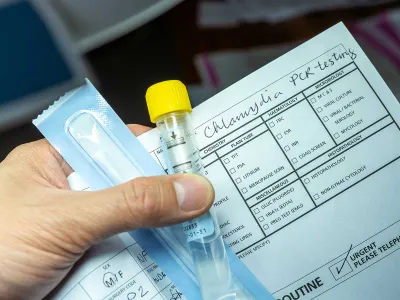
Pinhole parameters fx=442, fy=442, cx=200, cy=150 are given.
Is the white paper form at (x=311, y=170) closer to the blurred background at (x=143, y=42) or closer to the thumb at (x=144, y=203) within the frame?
the thumb at (x=144, y=203)

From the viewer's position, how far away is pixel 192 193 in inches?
16.1

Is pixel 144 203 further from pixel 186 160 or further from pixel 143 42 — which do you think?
pixel 143 42

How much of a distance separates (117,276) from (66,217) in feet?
0.28

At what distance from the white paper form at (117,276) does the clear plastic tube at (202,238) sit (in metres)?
0.04

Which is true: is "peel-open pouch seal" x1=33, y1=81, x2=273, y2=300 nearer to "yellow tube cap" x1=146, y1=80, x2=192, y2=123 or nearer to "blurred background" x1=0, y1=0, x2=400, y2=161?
"yellow tube cap" x1=146, y1=80, x2=192, y2=123

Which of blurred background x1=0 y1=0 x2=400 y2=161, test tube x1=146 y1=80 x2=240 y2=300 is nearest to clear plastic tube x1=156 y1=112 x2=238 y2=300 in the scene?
test tube x1=146 y1=80 x2=240 y2=300

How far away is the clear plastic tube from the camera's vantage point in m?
0.44

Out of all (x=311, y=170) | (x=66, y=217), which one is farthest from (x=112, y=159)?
(x=311, y=170)

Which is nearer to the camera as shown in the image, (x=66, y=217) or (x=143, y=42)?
(x=66, y=217)

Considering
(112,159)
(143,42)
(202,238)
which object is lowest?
(202,238)

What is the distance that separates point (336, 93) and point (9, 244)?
1.21 feet

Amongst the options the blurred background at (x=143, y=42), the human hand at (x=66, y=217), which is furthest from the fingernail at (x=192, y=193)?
the blurred background at (x=143, y=42)

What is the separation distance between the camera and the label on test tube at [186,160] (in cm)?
43

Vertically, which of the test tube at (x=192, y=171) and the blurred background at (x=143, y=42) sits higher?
the blurred background at (x=143, y=42)
